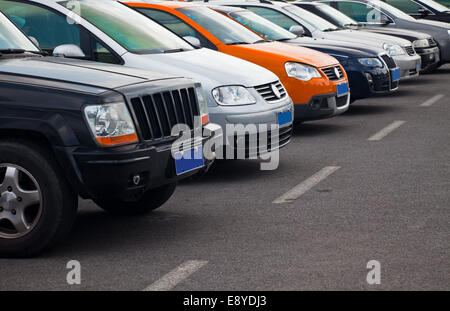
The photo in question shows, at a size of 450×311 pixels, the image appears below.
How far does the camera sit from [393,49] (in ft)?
49.8

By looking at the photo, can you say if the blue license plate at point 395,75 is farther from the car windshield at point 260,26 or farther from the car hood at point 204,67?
the car hood at point 204,67

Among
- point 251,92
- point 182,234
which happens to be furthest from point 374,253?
point 251,92

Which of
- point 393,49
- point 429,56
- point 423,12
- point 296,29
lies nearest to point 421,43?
point 429,56

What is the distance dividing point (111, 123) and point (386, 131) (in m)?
6.38

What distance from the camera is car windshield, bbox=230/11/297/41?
40.4ft

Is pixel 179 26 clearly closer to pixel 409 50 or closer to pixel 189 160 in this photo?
pixel 189 160

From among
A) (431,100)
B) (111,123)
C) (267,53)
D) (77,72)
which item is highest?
(77,72)

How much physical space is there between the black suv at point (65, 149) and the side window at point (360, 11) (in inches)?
528

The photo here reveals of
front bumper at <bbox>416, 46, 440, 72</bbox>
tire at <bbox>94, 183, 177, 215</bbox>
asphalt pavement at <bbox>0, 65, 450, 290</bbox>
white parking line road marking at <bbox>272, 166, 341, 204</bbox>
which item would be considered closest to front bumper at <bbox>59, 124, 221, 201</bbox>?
asphalt pavement at <bbox>0, 65, 450, 290</bbox>

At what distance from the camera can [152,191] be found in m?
6.78

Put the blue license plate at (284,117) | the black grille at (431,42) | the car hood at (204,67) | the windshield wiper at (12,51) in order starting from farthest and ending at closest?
the black grille at (431,42) < the blue license plate at (284,117) < the car hood at (204,67) < the windshield wiper at (12,51)

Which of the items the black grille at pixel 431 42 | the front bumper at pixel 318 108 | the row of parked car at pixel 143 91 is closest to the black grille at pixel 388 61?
the row of parked car at pixel 143 91

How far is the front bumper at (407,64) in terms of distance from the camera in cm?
1523
